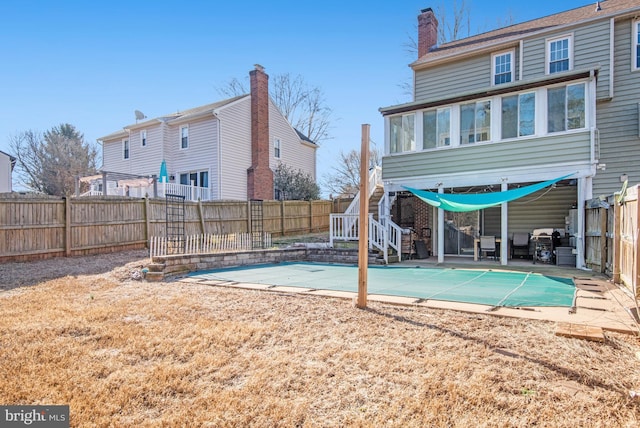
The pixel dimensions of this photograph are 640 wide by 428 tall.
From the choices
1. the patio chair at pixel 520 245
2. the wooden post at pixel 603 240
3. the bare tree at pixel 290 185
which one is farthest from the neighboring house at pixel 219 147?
the wooden post at pixel 603 240

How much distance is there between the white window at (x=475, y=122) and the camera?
1031 centimetres

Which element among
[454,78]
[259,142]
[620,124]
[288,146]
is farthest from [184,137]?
[620,124]

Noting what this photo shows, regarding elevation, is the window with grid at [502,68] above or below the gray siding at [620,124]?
above

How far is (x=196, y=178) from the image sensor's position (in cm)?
1927

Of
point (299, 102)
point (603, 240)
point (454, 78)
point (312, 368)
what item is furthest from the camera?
point (299, 102)

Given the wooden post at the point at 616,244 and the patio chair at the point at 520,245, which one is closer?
the wooden post at the point at 616,244

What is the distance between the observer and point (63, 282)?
281 inches

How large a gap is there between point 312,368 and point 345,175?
91.9 feet

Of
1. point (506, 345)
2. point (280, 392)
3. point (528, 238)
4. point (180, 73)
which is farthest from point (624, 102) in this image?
point (180, 73)

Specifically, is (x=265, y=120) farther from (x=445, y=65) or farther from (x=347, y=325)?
(x=347, y=325)

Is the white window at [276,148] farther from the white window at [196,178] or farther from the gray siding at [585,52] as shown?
the gray siding at [585,52]

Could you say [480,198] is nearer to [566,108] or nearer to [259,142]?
[566,108]

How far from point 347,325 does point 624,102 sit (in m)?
11.4

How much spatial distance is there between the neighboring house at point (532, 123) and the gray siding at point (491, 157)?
25mm
